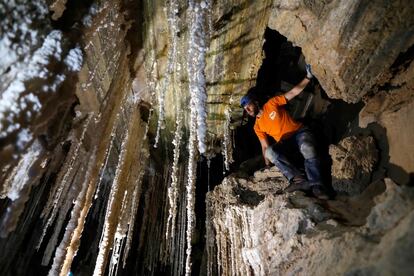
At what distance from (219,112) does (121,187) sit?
88.9 inches

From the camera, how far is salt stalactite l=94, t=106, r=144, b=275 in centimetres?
414

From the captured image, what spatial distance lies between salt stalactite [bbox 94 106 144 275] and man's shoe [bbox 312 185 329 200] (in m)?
2.72

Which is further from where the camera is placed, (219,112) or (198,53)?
(219,112)

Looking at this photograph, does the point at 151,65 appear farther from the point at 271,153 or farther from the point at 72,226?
the point at 72,226

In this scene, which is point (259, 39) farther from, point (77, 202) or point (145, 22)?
point (77, 202)

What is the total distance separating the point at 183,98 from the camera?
5066 millimetres

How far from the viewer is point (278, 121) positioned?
15.4 ft

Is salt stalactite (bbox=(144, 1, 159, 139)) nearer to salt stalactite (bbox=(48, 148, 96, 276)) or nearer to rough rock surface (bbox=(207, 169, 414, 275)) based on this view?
salt stalactite (bbox=(48, 148, 96, 276))

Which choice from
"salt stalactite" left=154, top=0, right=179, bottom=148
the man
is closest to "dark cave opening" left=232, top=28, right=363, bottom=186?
the man

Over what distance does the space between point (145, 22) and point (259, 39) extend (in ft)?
5.27

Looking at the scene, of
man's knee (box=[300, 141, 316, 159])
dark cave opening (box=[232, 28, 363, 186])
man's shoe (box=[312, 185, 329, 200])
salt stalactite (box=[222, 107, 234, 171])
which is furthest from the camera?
salt stalactite (box=[222, 107, 234, 171])

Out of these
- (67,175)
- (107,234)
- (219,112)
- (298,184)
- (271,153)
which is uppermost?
(219,112)

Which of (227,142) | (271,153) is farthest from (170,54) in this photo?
(227,142)

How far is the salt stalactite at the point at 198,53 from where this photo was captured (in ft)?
11.8
